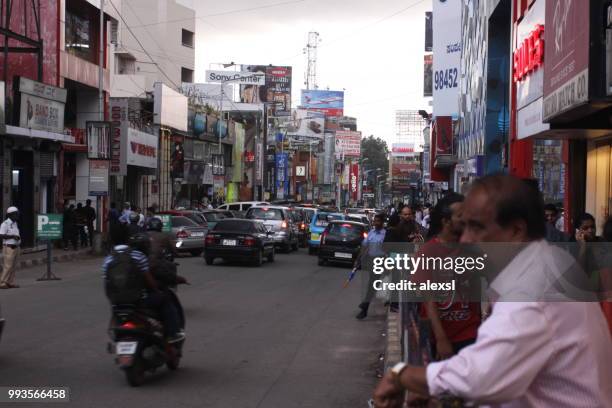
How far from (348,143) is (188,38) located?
274ft

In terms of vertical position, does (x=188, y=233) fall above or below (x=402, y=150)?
below

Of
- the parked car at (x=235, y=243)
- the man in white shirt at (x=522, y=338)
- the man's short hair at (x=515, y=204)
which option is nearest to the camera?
the man in white shirt at (x=522, y=338)

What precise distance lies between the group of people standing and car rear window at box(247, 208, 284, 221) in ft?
20.5

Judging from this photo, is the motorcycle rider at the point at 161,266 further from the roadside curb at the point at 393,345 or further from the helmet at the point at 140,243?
the roadside curb at the point at 393,345

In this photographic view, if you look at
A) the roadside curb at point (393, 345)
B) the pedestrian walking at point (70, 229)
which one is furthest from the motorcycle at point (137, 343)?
the pedestrian walking at point (70, 229)

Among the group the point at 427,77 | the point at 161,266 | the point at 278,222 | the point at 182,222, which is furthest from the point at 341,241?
the point at 427,77

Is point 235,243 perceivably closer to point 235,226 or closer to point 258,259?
point 235,226

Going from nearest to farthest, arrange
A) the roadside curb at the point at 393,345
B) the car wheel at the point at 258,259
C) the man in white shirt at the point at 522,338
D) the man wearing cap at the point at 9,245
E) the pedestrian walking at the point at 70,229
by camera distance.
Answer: the man in white shirt at the point at 522,338
the roadside curb at the point at 393,345
the man wearing cap at the point at 9,245
the car wheel at the point at 258,259
the pedestrian walking at the point at 70,229

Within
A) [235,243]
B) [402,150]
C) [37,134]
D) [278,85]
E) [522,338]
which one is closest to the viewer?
[522,338]

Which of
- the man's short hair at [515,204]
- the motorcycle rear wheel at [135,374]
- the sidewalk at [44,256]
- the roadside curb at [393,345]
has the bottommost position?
the sidewalk at [44,256]

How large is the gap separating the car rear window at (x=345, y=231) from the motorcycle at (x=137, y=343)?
1721cm

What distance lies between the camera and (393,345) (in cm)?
917

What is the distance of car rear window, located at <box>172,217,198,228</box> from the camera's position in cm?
2840

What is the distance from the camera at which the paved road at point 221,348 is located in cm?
815
